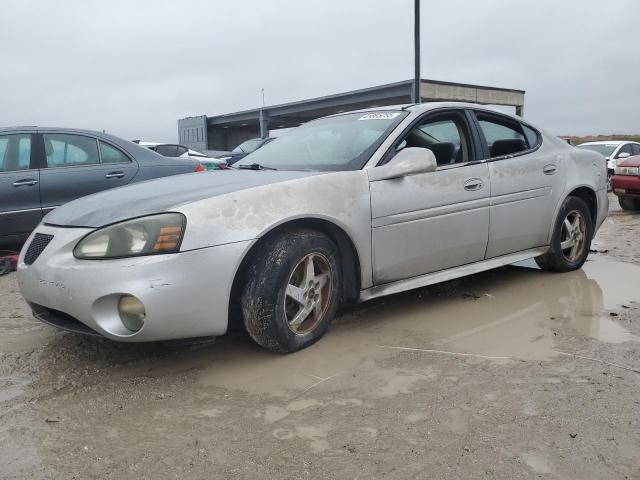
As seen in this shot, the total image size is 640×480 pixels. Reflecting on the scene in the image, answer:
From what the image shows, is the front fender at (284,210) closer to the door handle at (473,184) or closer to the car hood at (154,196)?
the car hood at (154,196)

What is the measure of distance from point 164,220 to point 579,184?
3729mm

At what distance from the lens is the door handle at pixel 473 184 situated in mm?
4056

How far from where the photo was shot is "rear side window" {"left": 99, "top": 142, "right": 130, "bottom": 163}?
6176 millimetres

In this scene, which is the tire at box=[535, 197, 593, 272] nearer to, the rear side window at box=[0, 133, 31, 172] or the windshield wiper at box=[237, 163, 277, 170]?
the windshield wiper at box=[237, 163, 277, 170]

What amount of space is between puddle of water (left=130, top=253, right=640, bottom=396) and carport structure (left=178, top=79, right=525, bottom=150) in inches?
800

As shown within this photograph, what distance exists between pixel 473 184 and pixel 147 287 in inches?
95.1

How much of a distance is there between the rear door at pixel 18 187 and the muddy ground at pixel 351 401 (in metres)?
1.81

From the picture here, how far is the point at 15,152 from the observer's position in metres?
5.73

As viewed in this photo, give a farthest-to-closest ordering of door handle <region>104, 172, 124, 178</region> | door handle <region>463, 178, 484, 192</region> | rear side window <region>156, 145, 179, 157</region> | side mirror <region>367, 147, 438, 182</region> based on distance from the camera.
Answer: rear side window <region>156, 145, 179, 157</region>, door handle <region>104, 172, 124, 178</region>, door handle <region>463, 178, 484, 192</region>, side mirror <region>367, 147, 438, 182</region>

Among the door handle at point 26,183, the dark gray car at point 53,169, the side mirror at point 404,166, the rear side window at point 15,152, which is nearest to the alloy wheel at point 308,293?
the side mirror at point 404,166

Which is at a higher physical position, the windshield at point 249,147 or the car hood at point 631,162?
the windshield at point 249,147

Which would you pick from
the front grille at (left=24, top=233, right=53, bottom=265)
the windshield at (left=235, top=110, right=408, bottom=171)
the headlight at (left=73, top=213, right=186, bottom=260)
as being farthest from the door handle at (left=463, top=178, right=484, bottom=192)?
the front grille at (left=24, top=233, right=53, bottom=265)

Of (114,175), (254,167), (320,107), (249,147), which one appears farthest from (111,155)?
(320,107)

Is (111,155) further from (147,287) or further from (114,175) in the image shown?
(147,287)
